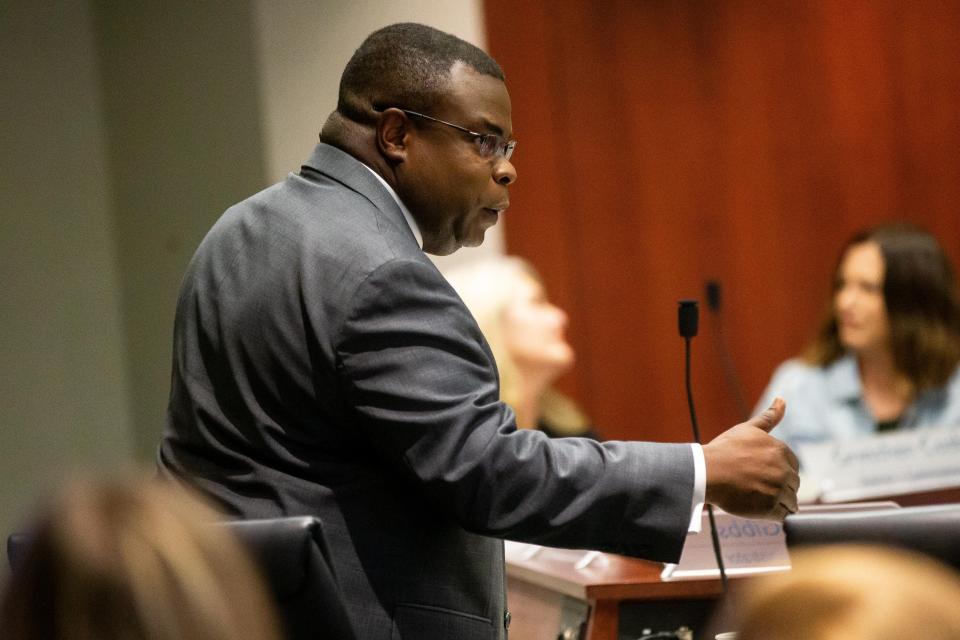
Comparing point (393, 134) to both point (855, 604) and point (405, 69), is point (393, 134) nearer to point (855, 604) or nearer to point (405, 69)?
point (405, 69)

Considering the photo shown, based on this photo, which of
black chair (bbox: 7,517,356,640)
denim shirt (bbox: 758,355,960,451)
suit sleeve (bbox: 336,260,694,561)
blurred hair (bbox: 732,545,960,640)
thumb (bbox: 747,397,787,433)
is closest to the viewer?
blurred hair (bbox: 732,545,960,640)

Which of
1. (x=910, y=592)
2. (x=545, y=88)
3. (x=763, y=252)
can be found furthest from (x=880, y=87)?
(x=910, y=592)

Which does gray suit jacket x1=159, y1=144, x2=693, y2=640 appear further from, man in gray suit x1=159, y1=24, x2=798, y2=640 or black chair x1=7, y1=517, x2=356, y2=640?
black chair x1=7, y1=517, x2=356, y2=640

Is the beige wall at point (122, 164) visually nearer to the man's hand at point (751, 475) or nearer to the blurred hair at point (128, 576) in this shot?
the man's hand at point (751, 475)

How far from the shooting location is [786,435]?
407cm

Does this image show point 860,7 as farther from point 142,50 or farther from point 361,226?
point 361,226

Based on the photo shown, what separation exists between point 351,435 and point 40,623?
0.88 meters

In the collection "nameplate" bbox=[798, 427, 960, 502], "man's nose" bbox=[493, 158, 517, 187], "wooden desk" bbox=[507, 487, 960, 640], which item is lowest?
"nameplate" bbox=[798, 427, 960, 502]

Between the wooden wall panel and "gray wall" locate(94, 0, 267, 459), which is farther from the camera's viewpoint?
the wooden wall panel

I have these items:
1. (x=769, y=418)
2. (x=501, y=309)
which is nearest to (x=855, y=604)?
(x=769, y=418)

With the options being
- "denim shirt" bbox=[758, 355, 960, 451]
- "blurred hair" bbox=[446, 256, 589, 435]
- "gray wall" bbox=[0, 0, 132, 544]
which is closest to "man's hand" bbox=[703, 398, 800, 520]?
"blurred hair" bbox=[446, 256, 589, 435]

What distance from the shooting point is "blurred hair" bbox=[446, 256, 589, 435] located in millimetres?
3793

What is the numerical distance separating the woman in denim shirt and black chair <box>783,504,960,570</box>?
2.55 m

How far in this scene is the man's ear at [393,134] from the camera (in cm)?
186
